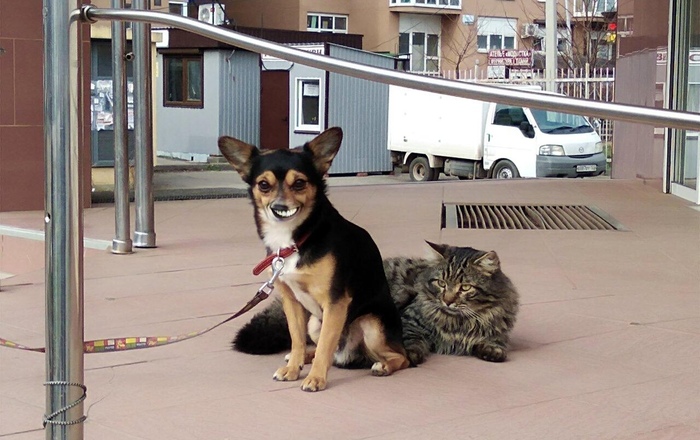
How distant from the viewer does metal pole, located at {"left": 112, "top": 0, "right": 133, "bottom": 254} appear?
8.67 m

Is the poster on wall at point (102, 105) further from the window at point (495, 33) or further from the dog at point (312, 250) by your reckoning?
the window at point (495, 33)

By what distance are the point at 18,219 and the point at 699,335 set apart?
7.63 metres

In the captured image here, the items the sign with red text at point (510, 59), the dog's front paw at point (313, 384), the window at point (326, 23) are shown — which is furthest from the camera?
the window at point (326, 23)

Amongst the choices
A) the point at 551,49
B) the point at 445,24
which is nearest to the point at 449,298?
the point at 551,49

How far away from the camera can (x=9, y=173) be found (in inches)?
459

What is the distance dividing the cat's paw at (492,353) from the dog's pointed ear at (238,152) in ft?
4.99

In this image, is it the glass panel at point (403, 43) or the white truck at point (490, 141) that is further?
the glass panel at point (403, 43)

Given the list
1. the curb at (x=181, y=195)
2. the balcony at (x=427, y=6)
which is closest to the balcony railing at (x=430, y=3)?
the balcony at (x=427, y=6)

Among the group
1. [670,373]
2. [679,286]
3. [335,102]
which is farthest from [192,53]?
[670,373]

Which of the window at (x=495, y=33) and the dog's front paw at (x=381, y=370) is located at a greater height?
the window at (x=495, y=33)

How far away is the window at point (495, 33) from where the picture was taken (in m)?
48.3

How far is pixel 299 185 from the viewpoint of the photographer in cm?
434

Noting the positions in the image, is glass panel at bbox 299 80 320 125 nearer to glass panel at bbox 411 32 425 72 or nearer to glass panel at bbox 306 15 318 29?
glass panel at bbox 306 15 318 29

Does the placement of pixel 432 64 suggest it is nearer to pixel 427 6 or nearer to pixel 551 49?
pixel 427 6
